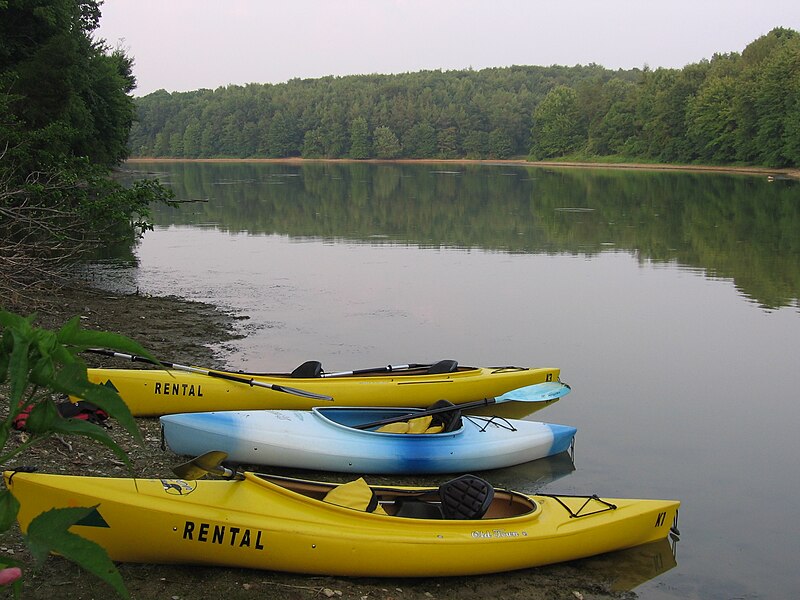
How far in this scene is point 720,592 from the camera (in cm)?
665

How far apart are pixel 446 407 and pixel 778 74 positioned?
197 ft

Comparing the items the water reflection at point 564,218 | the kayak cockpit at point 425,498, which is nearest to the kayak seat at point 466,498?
the kayak cockpit at point 425,498

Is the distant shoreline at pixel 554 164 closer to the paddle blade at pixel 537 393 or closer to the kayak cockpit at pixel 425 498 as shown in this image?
the paddle blade at pixel 537 393

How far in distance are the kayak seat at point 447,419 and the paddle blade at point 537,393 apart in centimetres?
126

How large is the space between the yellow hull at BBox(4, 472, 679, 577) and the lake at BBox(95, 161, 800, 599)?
4.15 ft

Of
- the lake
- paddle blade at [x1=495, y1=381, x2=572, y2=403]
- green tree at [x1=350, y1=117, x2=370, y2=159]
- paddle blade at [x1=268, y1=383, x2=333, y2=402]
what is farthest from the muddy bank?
green tree at [x1=350, y1=117, x2=370, y2=159]

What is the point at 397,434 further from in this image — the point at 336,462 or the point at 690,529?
the point at 690,529

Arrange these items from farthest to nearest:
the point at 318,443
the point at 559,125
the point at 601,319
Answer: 1. the point at 559,125
2. the point at 601,319
3. the point at 318,443

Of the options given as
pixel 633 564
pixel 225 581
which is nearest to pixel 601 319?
pixel 633 564

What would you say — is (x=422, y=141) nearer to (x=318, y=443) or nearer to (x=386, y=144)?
(x=386, y=144)

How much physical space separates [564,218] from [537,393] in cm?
2426

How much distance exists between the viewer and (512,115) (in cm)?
10706

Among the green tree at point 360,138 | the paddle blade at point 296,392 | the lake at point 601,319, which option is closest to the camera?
the lake at point 601,319

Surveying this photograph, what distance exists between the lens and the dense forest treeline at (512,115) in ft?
210
